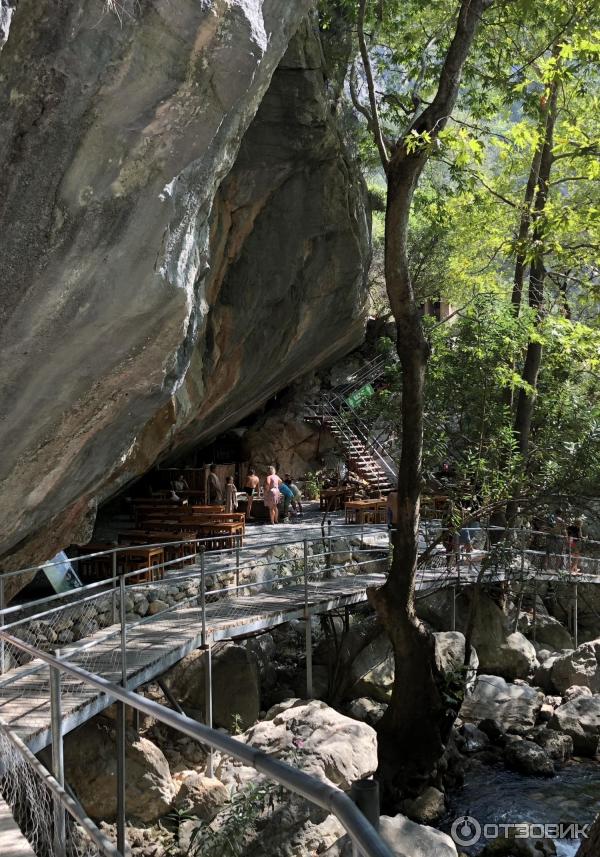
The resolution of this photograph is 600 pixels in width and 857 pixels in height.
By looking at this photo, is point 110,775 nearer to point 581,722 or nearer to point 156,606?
point 156,606

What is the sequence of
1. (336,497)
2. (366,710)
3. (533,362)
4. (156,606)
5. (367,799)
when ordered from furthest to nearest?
(336,497) < (533,362) < (366,710) < (156,606) < (367,799)

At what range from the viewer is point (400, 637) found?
10.3m

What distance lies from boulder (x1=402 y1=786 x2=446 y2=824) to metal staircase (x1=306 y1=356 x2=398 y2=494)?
47.7 ft

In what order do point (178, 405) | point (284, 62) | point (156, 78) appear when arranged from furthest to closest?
point (178, 405) → point (284, 62) → point (156, 78)

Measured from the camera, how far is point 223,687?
11.6 m

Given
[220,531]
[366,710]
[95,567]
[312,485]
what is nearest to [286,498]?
[312,485]

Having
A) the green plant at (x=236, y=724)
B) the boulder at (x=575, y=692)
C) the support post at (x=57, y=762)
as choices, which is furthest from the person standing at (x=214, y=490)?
the support post at (x=57, y=762)

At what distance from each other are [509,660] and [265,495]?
7620mm

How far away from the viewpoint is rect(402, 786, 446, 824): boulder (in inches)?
381

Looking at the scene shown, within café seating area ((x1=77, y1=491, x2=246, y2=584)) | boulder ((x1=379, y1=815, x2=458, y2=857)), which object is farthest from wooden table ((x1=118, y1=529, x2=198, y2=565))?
boulder ((x1=379, y1=815, x2=458, y2=857))

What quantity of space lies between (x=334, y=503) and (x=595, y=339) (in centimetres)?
827

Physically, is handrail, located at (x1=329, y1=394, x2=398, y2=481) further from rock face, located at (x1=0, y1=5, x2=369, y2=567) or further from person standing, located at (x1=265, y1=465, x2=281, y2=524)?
rock face, located at (x1=0, y1=5, x2=369, y2=567)

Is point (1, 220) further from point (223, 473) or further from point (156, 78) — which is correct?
point (223, 473)

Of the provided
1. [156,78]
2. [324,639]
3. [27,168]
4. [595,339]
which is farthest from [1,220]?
[595,339]
